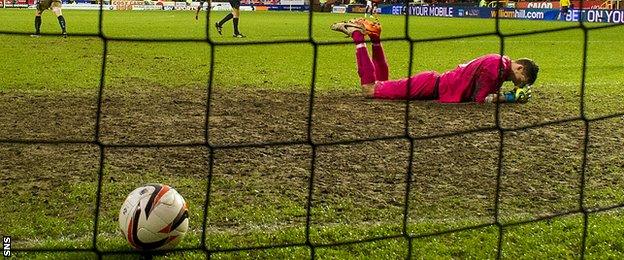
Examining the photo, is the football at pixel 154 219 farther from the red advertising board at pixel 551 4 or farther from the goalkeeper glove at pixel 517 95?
the red advertising board at pixel 551 4

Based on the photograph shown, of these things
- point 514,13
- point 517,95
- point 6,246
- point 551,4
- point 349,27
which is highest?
point 551,4

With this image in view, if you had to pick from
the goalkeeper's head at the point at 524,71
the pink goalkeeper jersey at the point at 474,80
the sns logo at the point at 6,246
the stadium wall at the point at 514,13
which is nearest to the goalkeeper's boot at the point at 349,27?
the pink goalkeeper jersey at the point at 474,80

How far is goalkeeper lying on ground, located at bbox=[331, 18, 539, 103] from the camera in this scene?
215 inches

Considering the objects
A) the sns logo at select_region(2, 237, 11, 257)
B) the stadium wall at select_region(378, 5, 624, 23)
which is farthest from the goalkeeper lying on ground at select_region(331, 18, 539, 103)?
the stadium wall at select_region(378, 5, 624, 23)

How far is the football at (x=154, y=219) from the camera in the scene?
252cm

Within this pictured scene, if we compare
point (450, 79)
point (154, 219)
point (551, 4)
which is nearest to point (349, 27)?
point (450, 79)

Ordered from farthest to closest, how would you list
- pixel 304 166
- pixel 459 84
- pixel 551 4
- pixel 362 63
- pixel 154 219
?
pixel 551 4
pixel 362 63
pixel 459 84
pixel 304 166
pixel 154 219

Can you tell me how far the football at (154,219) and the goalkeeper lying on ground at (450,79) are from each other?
303 cm

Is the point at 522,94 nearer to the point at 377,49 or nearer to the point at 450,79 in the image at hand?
the point at 450,79

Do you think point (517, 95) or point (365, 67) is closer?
point (517, 95)

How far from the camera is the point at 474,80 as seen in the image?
5.64 meters

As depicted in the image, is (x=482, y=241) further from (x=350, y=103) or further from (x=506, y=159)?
(x=350, y=103)

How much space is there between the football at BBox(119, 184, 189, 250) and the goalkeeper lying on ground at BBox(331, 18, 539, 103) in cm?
303

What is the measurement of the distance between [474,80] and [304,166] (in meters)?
2.31
